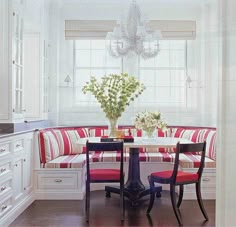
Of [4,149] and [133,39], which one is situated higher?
[133,39]

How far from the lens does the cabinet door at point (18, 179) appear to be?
333cm

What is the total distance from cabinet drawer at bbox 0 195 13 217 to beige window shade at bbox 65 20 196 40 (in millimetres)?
3039

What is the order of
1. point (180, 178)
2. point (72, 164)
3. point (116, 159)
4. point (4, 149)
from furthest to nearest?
point (116, 159)
point (72, 164)
point (180, 178)
point (4, 149)

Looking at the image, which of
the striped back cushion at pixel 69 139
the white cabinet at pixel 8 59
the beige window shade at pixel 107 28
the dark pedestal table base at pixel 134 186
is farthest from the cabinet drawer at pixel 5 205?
the beige window shade at pixel 107 28

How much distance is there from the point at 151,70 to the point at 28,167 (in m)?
2.65

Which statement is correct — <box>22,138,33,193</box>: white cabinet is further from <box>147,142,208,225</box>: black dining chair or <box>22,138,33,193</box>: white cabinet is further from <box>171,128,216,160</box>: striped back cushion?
<box>171,128,216,160</box>: striped back cushion

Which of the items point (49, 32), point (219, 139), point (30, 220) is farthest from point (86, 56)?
point (219, 139)

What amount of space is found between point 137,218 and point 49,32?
3.35 meters

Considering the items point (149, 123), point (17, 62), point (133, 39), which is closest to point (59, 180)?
point (149, 123)

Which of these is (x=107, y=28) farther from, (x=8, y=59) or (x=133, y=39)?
(x=8, y=59)

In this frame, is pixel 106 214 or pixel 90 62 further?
pixel 90 62

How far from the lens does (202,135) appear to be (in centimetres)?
465

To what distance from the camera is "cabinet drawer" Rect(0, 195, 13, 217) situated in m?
2.94

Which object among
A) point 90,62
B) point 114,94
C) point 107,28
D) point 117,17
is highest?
point 117,17
